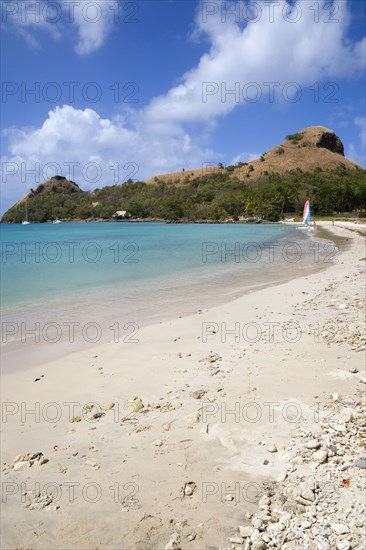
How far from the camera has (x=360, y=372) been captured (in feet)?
20.6

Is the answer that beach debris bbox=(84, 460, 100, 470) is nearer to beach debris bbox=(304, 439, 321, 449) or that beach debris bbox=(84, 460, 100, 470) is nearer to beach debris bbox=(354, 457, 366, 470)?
beach debris bbox=(304, 439, 321, 449)

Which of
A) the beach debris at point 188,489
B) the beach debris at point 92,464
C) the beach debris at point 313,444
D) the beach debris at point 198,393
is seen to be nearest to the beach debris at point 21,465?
the beach debris at point 92,464

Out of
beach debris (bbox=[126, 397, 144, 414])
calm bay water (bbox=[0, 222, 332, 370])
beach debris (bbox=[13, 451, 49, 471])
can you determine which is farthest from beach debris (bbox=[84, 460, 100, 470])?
calm bay water (bbox=[0, 222, 332, 370])

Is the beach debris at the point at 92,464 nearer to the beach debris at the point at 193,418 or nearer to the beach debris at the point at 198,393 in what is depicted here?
the beach debris at the point at 193,418

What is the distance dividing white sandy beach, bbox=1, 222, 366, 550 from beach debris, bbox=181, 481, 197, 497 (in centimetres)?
1

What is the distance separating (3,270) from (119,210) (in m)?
167

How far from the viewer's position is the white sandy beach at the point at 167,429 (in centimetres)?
363

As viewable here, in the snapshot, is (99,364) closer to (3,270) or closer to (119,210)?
(3,270)

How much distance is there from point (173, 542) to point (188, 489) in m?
0.61

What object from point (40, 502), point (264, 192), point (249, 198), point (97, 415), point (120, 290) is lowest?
point (40, 502)

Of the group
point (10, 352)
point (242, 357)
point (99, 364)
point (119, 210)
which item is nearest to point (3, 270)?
point (10, 352)

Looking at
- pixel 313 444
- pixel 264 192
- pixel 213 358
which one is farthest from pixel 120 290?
pixel 264 192

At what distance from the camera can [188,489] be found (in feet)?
12.8

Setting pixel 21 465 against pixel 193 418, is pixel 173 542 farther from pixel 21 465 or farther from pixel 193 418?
pixel 21 465
